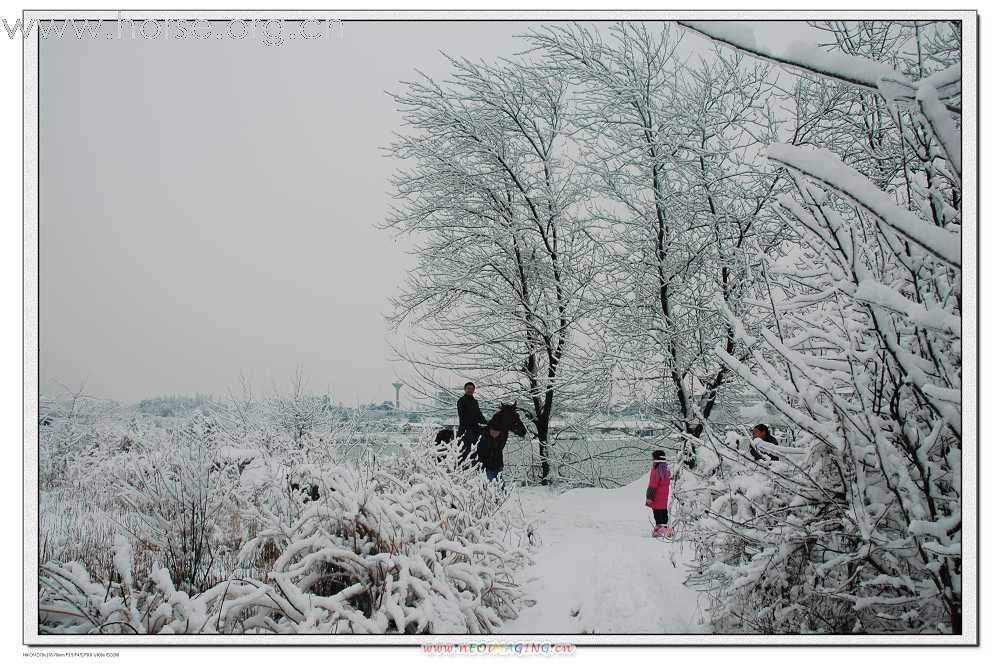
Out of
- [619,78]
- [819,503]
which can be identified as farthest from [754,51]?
[619,78]

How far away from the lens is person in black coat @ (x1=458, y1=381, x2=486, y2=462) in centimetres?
596

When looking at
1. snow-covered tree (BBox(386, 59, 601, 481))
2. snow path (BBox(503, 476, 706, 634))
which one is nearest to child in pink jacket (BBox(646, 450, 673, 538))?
snow path (BBox(503, 476, 706, 634))

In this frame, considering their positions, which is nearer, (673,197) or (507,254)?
(673,197)

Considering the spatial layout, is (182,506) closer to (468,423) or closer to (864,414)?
(468,423)

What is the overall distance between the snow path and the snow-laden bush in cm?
19

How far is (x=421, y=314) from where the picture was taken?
8.03m

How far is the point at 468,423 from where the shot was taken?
6105 millimetres

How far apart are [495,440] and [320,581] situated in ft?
9.35

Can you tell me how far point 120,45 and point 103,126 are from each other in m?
0.47

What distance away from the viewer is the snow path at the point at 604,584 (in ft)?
10.9

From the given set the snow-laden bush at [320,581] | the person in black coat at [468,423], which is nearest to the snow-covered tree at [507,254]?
the person in black coat at [468,423]

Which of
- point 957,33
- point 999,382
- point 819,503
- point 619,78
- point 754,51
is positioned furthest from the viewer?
point 619,78

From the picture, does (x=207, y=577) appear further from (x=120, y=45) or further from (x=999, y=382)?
(x=999, y=382)

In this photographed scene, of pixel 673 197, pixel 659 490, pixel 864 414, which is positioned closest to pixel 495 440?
pixel 659 490
